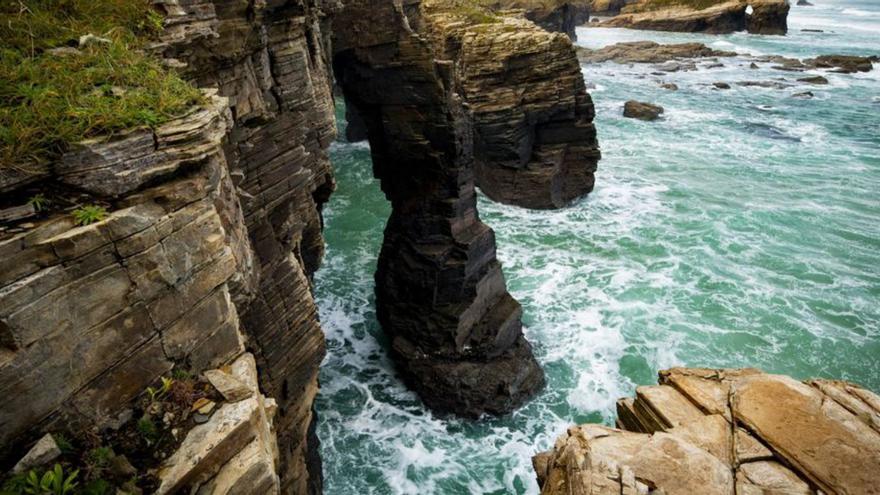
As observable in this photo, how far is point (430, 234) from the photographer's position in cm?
1836

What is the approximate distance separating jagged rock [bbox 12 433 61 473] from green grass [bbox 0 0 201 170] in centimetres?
279

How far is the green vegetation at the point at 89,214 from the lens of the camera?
5.06 meters

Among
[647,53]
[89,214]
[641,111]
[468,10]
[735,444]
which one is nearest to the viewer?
[89,214]

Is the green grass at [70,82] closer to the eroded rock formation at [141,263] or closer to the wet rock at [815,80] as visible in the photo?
the eroded rock formation at [141,263]

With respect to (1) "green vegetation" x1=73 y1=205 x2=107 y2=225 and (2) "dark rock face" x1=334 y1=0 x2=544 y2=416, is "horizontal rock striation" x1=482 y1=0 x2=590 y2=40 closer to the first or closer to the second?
(2) "dark rock face" x1=334 y1=0 x2=544 y2=416

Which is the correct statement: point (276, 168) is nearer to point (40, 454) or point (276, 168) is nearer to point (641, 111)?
point (40, 454)

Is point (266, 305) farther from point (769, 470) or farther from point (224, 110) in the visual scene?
point (769, 470)

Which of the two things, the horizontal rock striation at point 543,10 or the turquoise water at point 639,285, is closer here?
the turquoise water at point 639,285

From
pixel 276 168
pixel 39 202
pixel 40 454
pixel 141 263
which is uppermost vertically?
pixel 39 202

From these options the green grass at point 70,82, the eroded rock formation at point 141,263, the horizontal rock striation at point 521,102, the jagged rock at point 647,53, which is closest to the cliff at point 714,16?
the jagged rock at point 647,53

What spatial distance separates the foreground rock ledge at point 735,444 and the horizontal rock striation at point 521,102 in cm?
2176

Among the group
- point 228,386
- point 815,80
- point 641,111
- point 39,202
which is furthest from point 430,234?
point 815,80

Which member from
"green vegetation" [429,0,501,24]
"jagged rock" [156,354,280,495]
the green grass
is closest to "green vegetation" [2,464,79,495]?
"jagged rock" [156,354,280,495]

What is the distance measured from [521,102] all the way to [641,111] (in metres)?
25.3
